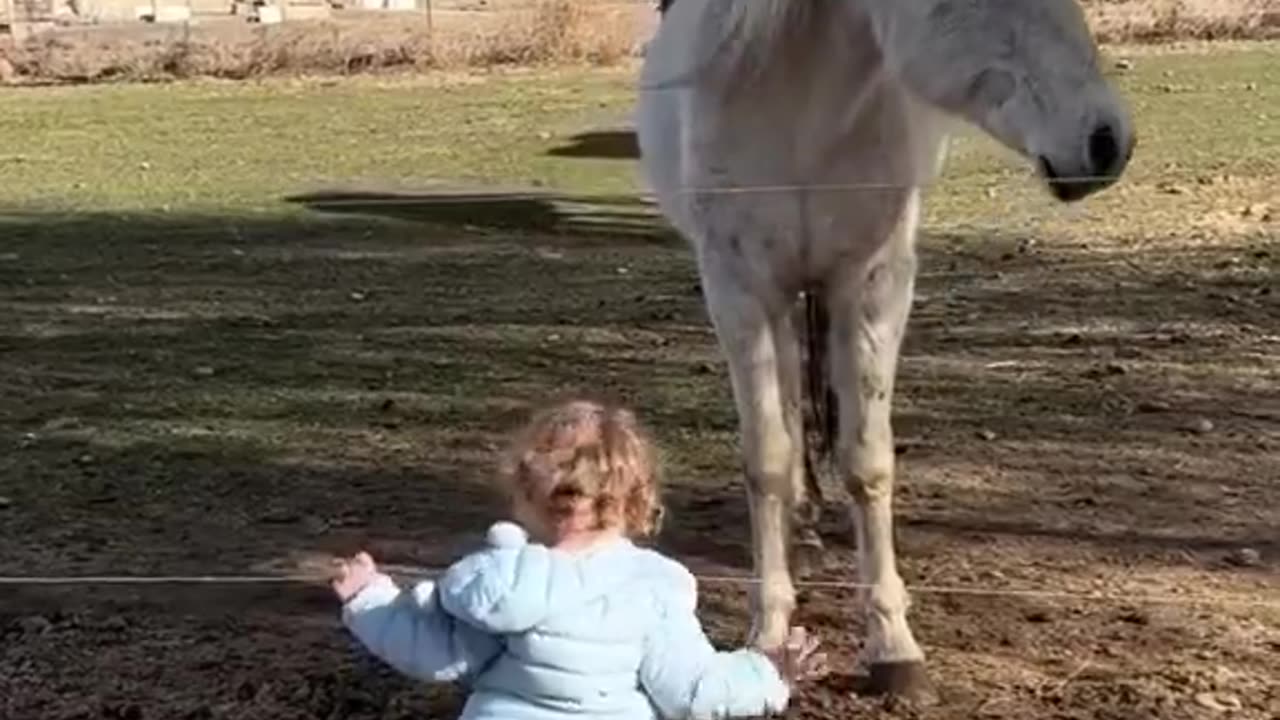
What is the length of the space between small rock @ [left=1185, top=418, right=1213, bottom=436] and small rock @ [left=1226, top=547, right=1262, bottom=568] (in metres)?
1.12

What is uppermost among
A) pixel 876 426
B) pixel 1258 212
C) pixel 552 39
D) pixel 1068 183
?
pixel 1068 183

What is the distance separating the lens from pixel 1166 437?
18.7ft

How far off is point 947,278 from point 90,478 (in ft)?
13.3

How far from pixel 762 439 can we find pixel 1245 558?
124 cm

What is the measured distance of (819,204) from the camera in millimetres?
3730

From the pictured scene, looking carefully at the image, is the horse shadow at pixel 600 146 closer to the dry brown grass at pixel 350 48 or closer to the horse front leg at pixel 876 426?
the dry brown grass at pixel 350 48

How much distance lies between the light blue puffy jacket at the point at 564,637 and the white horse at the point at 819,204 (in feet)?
3.77

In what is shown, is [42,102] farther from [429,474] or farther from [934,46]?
[934,46]

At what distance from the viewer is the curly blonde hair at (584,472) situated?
2367mm

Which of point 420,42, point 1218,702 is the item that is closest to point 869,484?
point 1218,702

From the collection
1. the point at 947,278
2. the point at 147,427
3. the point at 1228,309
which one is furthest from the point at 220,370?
the point at 1228,309

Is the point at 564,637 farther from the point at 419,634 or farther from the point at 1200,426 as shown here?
the point at 1200,426

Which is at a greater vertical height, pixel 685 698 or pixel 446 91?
pixel 685 698

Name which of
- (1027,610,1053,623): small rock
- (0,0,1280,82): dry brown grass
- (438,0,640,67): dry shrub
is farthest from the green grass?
(438,0,640,67): dry shrub
